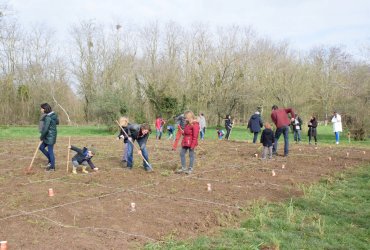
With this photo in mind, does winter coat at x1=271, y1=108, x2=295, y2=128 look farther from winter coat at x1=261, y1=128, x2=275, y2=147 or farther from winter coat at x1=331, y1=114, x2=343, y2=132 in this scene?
winter coat at x1=331, y1=114, x2=343, y2=132

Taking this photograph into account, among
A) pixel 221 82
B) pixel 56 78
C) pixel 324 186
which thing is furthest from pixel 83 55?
pixel 324 186

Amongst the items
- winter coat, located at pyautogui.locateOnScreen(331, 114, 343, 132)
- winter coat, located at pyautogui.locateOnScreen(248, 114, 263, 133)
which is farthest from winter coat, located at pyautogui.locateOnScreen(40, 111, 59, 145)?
winter coat, located at pyautogui.locateOnScreen(331, 114, 343, 132)

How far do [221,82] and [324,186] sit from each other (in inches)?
1390

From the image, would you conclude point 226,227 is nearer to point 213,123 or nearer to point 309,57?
point 213,123

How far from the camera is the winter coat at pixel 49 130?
9.70 m

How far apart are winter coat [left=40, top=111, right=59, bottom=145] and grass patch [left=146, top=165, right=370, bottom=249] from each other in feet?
18.6

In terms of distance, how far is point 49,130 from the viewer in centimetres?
980

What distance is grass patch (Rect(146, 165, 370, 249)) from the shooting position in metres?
4.78

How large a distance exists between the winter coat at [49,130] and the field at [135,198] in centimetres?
81

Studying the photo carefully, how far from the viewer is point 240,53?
142 ft

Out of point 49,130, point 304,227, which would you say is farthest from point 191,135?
point 304,227

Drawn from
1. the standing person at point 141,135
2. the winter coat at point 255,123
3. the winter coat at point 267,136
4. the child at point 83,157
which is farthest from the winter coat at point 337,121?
the child at point 83,157

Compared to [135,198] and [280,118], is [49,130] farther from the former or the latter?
[280,118]

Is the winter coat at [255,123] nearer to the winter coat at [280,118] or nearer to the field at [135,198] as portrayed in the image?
the winter coat at [280,118]
